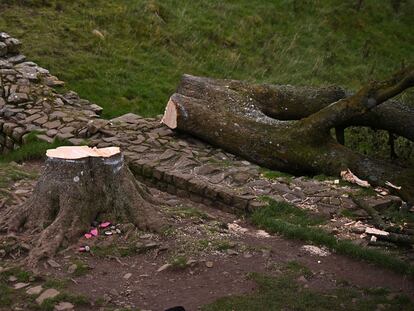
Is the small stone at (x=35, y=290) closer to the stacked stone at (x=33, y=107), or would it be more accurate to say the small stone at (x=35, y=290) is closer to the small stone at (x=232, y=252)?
the small stone at (x=232, y=252)

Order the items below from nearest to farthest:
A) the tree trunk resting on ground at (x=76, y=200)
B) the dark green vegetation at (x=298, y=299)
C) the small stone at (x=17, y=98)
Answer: the dark green vegetation at (x=298, y=299), the tree trunk resting on ground at (x=76, y=200), the small stone at (x=17, y=98)

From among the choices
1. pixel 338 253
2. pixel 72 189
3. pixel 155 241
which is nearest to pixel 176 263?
pixel 155 241

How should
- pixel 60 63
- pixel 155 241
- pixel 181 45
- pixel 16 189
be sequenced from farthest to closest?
pixel 181 45 < pixel 60 63 < pixel 16 189 < pixel 155 241

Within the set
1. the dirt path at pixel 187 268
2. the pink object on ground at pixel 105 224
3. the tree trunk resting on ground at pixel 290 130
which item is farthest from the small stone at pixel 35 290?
the tree trunk resting on ground at pixel 290 130

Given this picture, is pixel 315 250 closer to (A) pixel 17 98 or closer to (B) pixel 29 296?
(B) pixel 29 296

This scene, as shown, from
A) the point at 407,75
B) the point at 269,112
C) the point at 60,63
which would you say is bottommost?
the point at 60,63

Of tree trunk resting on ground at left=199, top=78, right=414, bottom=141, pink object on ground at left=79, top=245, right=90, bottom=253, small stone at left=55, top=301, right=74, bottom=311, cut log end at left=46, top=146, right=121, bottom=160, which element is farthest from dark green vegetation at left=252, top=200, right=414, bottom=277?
tree trunk resting on ground at left=199, top=78, right=414, bottom=141

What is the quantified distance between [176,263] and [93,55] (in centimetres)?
987

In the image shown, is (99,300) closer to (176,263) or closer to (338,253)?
(176,263)

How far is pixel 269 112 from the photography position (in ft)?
38.8

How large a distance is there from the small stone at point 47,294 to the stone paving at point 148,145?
10.9ft

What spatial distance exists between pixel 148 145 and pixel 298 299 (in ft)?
17.1

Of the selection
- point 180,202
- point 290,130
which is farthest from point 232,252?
point 290,130

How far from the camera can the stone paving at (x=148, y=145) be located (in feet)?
29.6
